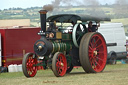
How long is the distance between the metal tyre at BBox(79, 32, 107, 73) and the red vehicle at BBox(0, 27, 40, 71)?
545cm

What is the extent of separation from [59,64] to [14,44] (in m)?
6.82

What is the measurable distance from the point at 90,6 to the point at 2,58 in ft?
15.4

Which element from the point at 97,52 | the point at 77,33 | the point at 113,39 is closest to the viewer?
the point at 77,33

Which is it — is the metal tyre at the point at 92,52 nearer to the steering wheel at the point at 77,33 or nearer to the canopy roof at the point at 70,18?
the steering wheel at the point at 77,33

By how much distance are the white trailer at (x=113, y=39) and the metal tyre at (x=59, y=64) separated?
33.0ft

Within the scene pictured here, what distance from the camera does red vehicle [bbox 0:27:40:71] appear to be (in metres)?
18.8

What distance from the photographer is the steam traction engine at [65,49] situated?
42.1ft

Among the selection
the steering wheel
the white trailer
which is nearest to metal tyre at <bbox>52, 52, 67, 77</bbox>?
the steering wheel

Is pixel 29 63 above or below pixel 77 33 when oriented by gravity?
below

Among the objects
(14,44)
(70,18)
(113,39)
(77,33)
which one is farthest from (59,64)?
(113,39)

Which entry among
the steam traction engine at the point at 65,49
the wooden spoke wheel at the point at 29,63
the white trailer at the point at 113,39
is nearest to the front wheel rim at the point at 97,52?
the steam traction engine at the point at 65,49

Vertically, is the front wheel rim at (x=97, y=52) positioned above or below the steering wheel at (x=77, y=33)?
below

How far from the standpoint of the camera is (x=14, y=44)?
755 inches

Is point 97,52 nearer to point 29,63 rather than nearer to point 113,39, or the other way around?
point 29,63
